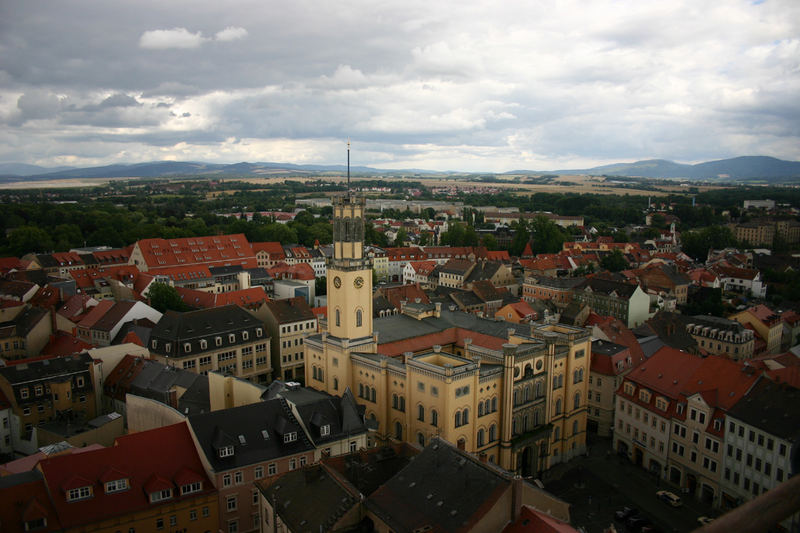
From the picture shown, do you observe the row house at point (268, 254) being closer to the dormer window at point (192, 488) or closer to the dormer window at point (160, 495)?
the dormer window at point (192, 488)

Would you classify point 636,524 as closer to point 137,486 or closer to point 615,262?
point 137,486

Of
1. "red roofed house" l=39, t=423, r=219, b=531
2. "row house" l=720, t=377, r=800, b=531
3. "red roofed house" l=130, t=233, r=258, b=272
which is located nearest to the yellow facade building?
"row house" l=720, t=377, r=800, b=531

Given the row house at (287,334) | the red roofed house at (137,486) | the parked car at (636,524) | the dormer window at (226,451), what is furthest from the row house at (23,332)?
the parked car at (636,524)

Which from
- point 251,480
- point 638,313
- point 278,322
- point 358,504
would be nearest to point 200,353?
point 278,322

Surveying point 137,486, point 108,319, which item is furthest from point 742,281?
point 137,486

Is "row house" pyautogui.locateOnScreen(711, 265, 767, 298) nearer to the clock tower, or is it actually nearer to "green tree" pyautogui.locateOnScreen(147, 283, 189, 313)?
the clock tower

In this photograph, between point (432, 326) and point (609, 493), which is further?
point (432, 326)
